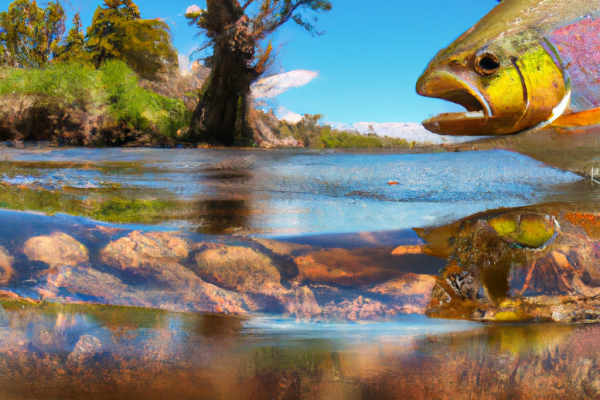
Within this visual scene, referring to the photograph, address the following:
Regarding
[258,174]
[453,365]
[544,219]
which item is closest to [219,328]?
[258,174]

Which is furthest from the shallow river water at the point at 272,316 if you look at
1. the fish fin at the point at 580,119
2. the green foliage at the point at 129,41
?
the green foliage at the point at 129,41

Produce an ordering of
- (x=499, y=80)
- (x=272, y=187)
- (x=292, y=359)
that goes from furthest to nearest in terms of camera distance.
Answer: (x=272, y=187)
(x=292, y=359)
(x=499, y=80)

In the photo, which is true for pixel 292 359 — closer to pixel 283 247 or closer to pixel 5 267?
pixel 283 247

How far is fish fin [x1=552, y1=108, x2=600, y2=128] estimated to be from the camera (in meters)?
0.83

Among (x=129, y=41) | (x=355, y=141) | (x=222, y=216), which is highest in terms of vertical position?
(x=129, y=41)

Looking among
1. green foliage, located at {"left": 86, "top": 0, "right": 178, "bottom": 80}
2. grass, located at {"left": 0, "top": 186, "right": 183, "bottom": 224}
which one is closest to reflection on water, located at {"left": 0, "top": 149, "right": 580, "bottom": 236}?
grass, located at {"left": 0, "top": 186, "right": 183, "bottom": 224}

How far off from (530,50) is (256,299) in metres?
0.82

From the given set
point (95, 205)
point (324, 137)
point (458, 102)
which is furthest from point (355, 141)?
point (95, 205)

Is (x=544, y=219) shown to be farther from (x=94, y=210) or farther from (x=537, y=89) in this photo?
(x=94, y=210)

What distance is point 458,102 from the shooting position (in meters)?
0.81

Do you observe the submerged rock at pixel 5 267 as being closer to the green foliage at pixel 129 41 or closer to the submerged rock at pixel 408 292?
the green foliage at pixel 129 41

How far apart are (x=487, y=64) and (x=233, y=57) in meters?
0.56

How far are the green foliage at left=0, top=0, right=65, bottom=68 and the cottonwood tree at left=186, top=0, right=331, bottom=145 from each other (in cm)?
35

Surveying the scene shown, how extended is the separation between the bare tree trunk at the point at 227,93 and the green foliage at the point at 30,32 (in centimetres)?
40
